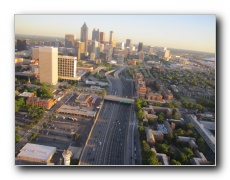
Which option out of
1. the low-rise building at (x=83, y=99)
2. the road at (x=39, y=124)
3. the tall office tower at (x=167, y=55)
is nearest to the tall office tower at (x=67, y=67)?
the low-rise building at (x=83, y=99)

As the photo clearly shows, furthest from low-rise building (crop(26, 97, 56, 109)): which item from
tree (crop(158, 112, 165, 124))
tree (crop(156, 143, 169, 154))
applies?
tree (crop(156, 143, 169, 154))

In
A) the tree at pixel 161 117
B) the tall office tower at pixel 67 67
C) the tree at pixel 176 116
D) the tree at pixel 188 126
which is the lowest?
the tree at pixel 188 126

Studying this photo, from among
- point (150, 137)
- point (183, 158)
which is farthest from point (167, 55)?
point (183, 158)

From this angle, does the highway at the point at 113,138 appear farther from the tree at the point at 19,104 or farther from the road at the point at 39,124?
the tree at the point at 19,104

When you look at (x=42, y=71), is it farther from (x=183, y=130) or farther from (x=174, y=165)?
(x=174, y=165)

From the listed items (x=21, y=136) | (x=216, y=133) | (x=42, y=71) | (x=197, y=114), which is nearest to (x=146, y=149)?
(x=216, y=133)

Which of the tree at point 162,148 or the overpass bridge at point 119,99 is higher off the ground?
the overpass bridge at point 119,99

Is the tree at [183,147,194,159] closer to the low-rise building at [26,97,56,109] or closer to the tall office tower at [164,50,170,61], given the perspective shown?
the tall office tower at [164,50,170,61]

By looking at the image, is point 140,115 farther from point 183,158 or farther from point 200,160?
point 200,160
